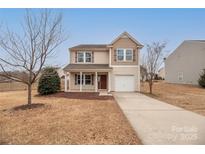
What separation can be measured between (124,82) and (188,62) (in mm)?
12914

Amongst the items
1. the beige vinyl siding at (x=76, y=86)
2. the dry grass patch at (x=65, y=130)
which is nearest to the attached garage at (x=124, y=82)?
the beige vinyl siding at (x=76, y=86)

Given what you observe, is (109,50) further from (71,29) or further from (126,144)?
(126,144)

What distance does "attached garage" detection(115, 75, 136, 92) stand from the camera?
21547mm

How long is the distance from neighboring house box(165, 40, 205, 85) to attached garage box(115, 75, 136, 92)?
11630mm

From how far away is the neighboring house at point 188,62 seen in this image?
28509 millimetres

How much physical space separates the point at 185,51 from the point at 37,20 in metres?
24.1

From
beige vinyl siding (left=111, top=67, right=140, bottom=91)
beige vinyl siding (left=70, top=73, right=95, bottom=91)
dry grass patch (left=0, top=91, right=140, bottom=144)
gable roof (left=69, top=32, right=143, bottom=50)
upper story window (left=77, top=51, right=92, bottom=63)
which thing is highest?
gable roof (left=69, top=32, right=143, bottom=50)

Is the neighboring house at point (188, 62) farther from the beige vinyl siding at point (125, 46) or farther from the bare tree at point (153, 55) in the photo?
the beige vinyl siding at point (125, 46)

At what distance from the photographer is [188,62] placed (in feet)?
99.1

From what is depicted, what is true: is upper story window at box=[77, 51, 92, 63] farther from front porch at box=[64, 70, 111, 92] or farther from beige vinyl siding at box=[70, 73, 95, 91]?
beige vinyl siding at box=[70, 73, 95, 91]

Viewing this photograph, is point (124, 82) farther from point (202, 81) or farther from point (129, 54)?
point (202, 81)

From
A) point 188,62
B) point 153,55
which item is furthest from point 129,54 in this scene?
point 188,62

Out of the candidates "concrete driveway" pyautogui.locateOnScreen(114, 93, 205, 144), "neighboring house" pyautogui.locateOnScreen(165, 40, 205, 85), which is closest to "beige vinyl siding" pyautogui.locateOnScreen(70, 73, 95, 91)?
"concrete driveway" pyautogui.locateOnScreen(114, 93, 205, 144)

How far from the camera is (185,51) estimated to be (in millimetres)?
30719
